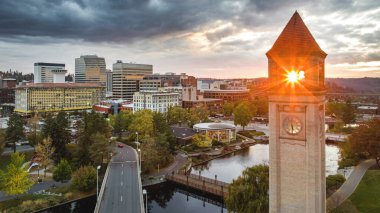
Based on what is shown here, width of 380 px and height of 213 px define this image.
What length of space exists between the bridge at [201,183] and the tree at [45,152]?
18866 mm

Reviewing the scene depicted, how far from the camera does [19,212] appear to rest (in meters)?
38.8

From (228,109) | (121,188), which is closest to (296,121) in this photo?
(121,188)

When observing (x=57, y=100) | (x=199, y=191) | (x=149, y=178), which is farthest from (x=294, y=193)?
(x=57, y=100)

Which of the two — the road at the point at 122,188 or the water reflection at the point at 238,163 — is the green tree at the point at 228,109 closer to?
the water reflection at the point at 238,163

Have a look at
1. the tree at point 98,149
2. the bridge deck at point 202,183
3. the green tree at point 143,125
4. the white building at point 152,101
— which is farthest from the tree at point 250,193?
the white building at point 152,101

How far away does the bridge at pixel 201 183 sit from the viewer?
47.3 meters

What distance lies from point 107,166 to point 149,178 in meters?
7.79

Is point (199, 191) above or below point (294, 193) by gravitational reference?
below

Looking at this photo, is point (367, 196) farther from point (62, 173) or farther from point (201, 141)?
point (201, 141)

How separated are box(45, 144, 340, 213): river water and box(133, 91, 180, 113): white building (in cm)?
5027

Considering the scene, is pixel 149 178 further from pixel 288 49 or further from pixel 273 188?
pixel 288 49

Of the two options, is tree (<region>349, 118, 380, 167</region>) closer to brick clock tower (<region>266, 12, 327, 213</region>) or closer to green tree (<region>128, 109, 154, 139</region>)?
brick clock tower (<region>266, 12, 327, 213</region>)

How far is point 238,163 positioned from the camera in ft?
214

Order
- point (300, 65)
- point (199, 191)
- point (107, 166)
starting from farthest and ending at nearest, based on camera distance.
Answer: point (107, 166)
point (199, 191)
point (300, 65)
